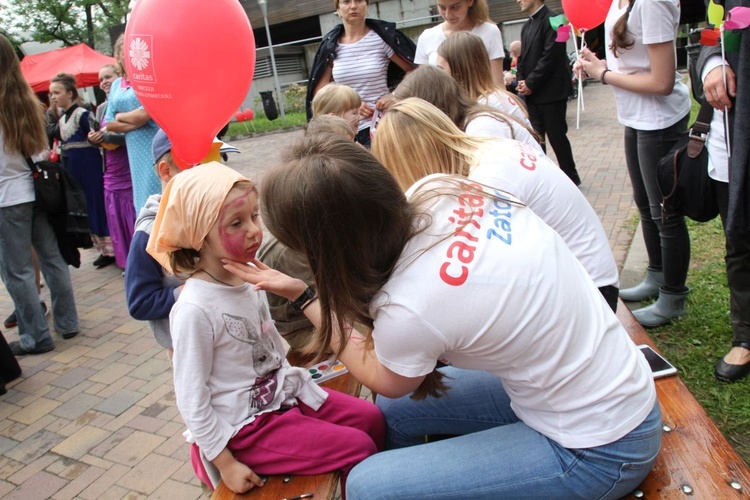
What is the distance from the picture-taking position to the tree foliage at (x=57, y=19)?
26.5 metres

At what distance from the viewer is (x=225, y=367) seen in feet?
6.00

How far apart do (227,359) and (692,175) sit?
2099 millimetres

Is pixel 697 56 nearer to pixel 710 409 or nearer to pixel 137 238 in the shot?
pixel 710 409

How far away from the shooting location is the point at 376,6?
64.2 ft

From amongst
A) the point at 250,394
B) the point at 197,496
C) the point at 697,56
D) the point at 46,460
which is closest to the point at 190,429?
the point at 250,394

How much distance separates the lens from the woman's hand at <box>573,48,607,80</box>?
3314mm

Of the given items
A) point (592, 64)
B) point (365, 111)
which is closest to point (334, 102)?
point (365, 111)

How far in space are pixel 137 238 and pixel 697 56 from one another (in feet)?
7.94

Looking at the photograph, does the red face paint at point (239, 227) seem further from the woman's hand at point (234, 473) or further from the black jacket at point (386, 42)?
the black jacket at point (386, 42)

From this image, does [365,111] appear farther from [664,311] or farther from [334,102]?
[664,311]

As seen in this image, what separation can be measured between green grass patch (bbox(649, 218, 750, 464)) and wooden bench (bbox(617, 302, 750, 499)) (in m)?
0.74

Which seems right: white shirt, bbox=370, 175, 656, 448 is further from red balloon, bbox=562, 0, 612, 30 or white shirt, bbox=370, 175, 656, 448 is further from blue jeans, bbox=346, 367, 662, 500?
red balloon, bbox=562, 0, 612, 30

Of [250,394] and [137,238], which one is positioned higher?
[137,238]

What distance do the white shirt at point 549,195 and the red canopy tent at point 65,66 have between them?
1350 centimetres
